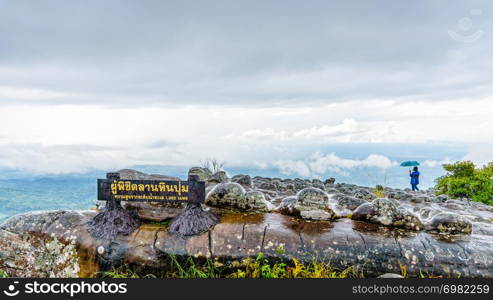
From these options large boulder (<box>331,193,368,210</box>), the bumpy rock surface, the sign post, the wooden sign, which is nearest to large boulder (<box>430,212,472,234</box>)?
the bumpy rock surface

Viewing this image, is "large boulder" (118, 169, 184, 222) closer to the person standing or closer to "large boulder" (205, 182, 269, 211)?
"large boulder" (205, 182, 269, 211)

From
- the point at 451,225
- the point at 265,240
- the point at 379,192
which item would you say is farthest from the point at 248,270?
the point at 379,192

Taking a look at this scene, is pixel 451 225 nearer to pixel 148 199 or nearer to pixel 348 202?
pixel 348 202

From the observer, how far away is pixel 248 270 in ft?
24.0

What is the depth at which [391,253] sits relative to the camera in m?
7.33

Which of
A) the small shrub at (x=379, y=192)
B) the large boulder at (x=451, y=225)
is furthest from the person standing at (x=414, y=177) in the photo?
the large boulder at (x=451, y=225)

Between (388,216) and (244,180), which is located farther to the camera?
(244,180)

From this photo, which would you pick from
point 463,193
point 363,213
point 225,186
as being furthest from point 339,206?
point 463,193

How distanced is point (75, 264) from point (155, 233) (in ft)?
6.46

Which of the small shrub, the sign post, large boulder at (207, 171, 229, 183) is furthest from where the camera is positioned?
the small shrub

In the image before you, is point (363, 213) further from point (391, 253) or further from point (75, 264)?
point (75, 264)

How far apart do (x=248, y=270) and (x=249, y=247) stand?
0.49 meters

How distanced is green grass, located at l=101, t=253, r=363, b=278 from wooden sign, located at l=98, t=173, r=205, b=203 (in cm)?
145

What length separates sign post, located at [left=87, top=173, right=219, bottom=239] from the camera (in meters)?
8.09
